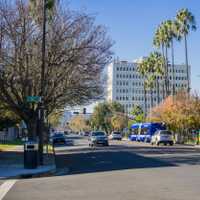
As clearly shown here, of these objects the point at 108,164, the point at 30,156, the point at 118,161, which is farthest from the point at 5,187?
the point at 118,161

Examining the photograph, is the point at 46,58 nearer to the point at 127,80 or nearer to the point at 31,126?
the point at 31,126

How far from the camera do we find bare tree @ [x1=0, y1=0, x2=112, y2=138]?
38062 mm

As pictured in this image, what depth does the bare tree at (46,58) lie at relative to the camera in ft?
125

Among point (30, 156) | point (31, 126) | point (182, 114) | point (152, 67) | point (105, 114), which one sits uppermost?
point (152, 67)

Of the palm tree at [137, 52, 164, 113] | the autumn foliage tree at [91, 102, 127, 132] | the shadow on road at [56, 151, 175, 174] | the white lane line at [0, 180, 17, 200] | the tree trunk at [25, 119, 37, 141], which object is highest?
the palm tree at [137, 52, 164, 113]

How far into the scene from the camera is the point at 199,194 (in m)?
15.7

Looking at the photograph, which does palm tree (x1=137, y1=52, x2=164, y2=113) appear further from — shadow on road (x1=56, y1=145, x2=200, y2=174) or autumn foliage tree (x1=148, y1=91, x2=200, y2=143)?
shadow on road (x1=56, y1=145, x2=200, y2=174)

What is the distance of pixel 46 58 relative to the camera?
37656 mm

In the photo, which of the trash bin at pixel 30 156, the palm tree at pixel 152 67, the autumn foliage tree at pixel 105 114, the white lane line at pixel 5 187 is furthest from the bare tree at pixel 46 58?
the autumn foliage tree at pixel 105 114

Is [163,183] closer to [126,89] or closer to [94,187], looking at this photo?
[94,187]

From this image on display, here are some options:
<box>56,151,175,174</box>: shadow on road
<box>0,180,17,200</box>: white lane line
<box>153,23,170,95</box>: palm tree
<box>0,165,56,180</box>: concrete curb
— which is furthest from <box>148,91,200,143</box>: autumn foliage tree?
<box>0,180,17,200</box>: white lane line

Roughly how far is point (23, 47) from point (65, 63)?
3.06 m

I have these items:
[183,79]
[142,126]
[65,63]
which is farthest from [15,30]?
[183,79]

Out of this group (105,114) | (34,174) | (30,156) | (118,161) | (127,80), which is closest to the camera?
(34,174)
